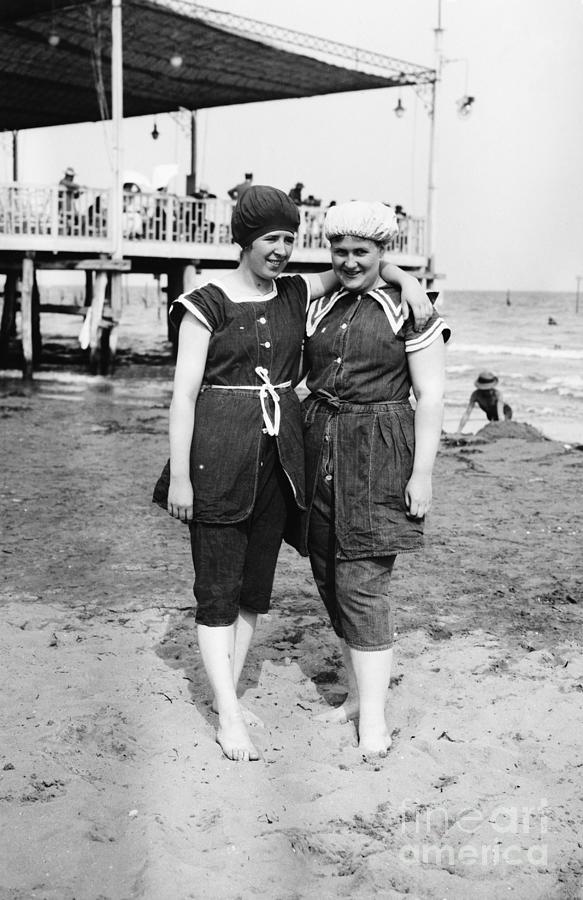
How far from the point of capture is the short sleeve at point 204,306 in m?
3.04

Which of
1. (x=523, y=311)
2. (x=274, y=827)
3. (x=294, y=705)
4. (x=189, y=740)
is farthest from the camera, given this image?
(x=523, y=311)

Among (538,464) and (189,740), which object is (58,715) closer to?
(189,740)

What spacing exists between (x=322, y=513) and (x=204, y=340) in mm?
718

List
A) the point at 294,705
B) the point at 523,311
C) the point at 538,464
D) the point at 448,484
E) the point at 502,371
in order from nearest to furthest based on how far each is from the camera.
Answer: the point at 294,705 → the point at 448,484 → the point at 538,464 → the point at 502,371 → the point at 523,311

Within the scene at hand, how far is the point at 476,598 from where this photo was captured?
196 inches

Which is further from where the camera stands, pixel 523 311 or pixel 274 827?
pixel 523 311

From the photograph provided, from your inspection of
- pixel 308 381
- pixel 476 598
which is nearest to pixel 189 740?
pixel 308 381

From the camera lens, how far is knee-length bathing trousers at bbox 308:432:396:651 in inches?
127

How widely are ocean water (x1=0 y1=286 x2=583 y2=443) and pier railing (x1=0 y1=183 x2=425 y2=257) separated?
94.8 inches

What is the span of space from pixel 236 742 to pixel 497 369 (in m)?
27.3

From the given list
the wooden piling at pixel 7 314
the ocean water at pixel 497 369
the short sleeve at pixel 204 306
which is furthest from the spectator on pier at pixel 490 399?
the wooden piling at pixel 7 314

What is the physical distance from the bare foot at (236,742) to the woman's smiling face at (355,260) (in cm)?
150

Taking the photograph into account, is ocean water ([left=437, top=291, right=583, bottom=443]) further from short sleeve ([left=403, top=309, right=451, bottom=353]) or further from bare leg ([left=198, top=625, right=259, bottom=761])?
bare leg ([left=198, top=625, right=259, bottom=761])

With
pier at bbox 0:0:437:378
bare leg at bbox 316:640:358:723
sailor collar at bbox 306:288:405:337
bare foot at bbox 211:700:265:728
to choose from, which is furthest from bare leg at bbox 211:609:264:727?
pier at bbox 0:0:437:378
